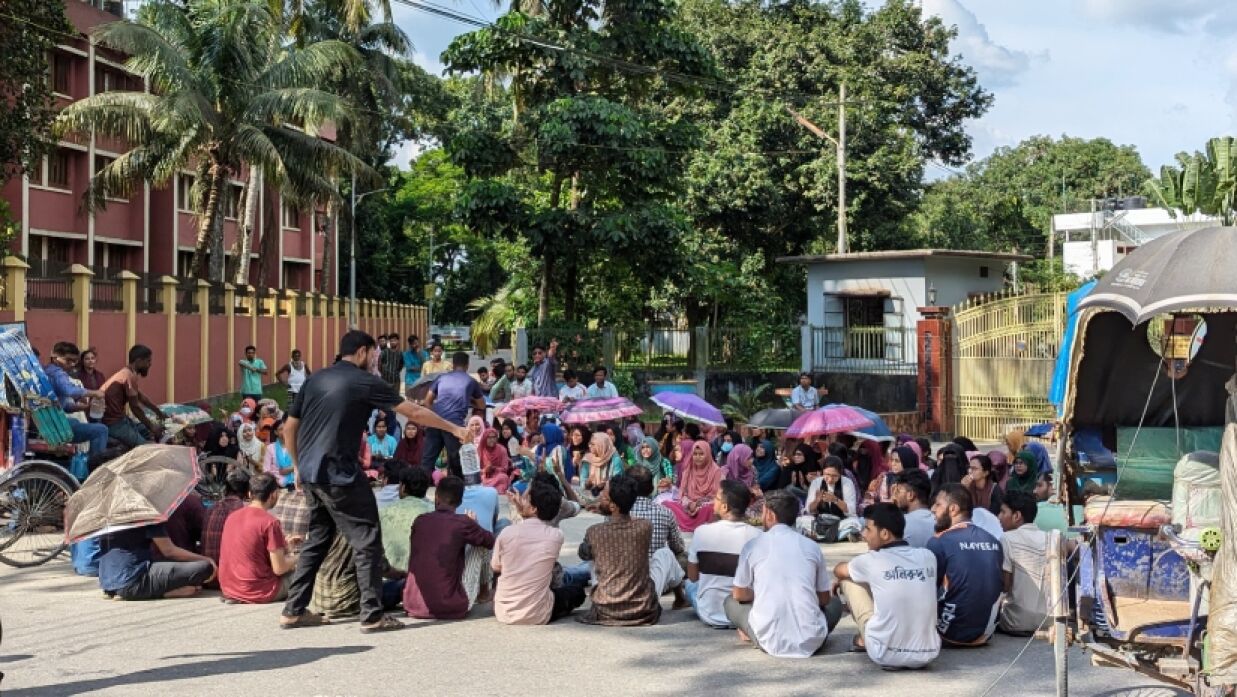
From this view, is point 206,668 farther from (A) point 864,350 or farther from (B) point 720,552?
(A) point 864,350

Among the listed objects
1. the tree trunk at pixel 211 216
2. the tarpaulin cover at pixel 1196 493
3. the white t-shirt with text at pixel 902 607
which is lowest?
the white t-shirt with text at pixel 902 607

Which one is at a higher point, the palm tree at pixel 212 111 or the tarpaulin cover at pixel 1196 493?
the palm tree at pixel 212 111

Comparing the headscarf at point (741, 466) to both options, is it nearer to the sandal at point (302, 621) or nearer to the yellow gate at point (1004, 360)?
the sandal at point (302, 621)

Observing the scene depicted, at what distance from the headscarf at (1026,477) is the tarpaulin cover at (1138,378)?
3.44 meters

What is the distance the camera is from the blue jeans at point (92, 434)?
12156 millimetres

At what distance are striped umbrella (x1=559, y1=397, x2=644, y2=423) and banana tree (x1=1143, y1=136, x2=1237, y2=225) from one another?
21360 mm

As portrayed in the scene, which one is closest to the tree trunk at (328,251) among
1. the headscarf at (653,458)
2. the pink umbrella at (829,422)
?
the headscarf at (653,458)

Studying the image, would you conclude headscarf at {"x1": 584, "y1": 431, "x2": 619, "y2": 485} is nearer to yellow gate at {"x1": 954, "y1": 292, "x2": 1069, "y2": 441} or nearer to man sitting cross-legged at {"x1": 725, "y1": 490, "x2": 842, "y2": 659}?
man sitting cross-legged at {"x1": 725, "y1": 490, "x2": 842, "y2": 659}

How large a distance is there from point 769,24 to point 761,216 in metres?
7.40

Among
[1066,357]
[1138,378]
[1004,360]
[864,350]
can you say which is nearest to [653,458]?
[1066,357]

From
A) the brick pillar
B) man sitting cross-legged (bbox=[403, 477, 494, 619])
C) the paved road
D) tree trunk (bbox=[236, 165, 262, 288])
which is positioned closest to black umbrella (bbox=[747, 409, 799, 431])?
the paved road

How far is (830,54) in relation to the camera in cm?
3888

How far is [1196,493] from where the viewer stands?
6.34 meters

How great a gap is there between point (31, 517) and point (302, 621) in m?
3.75
